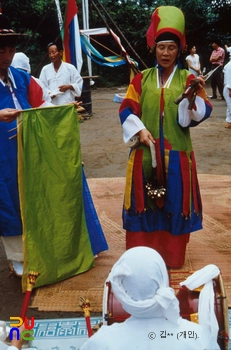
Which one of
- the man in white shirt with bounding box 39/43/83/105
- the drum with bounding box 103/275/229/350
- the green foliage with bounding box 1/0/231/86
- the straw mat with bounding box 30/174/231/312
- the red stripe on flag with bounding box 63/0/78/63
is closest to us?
the drum with bounding box 103/275/229/350

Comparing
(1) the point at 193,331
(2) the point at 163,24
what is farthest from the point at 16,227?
(1) the point at 193,331

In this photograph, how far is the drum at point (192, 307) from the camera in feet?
6.84

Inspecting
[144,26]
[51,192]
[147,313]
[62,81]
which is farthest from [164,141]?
[144,26]

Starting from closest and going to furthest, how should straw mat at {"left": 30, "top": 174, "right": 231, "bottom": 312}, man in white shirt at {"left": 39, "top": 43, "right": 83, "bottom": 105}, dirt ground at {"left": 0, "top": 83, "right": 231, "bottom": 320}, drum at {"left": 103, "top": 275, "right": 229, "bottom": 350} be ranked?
drum at {"left": 103, "top": 275, "right": 229, "bottom": 350} < straw mat at {"left": 30, "top": 174, "right": 231, "bottom": 312} < dirt ground at {"left": 0, "top": 83, "right": 231, "bottom": 320} < man in white shirt at {"left": 39, "top": 43, "right": 83, "bottom": 105}

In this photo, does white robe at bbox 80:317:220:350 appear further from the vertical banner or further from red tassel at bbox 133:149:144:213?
red tassel at bbox 133:149:144:213

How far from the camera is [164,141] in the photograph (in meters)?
3.56

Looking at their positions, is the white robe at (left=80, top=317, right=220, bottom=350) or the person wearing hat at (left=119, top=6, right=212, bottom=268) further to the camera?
the person wearing hat at (left=119, top=6, right=212, bottom=268)

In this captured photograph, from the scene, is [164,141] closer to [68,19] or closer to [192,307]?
[192,307]

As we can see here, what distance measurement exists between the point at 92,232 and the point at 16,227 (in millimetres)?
640

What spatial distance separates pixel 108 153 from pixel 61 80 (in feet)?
6.02

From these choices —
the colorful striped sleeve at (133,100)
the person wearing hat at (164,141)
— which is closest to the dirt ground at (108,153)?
the person wearing hat at (164,141)

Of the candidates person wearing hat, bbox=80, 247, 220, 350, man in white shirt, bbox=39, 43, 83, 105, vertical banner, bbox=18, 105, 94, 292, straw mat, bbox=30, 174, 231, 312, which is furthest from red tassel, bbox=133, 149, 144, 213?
man in white shirt, bbox=39, 43, 83, 105

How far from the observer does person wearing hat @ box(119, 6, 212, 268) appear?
3.46 metres

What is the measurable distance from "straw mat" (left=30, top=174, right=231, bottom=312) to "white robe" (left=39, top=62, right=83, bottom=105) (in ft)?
4.17
